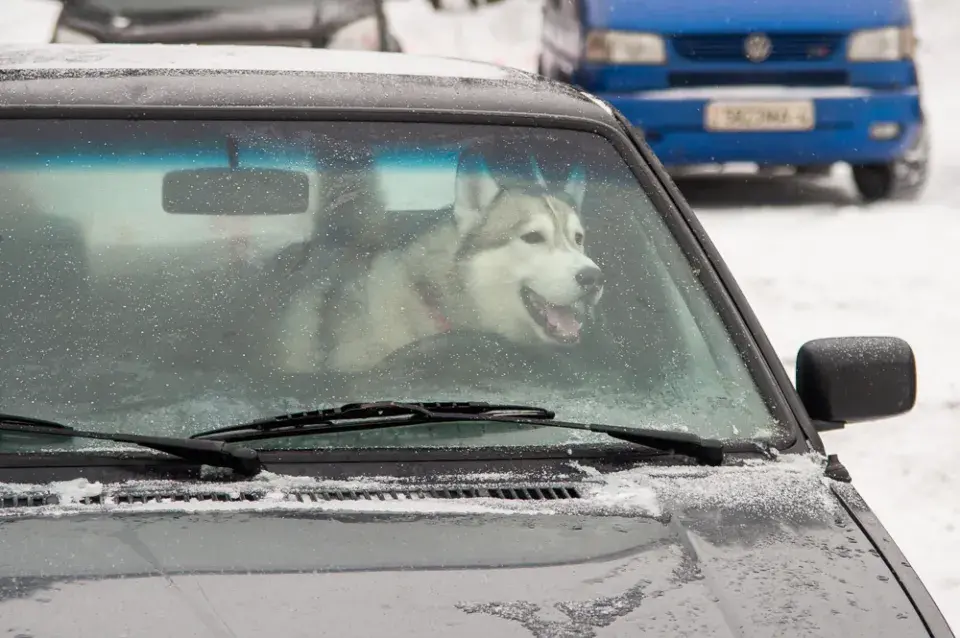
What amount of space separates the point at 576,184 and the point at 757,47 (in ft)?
23.7

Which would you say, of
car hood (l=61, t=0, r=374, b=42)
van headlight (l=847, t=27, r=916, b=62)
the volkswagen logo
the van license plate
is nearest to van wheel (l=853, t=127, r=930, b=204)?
van headlight (l=847, t=27, r=916, b=62)

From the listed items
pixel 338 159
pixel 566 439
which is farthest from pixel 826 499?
pixel 338 159

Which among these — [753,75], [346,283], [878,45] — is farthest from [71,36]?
[346,283]

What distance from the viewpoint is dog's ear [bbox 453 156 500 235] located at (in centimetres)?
289

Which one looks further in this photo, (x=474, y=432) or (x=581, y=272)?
(x=581, y=272)

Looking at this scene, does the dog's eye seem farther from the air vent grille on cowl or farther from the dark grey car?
the air vent grille on cowl

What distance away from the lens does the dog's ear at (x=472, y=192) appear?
114 inches

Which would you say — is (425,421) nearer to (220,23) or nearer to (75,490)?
(75,490)

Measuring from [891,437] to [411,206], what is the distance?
339 centimetres

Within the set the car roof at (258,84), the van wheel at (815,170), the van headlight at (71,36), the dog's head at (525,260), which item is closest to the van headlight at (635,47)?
the van wheel at (815,170)

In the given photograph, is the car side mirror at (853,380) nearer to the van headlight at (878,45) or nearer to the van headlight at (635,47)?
the van headlight at (635,47)

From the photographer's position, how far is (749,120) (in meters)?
9.80

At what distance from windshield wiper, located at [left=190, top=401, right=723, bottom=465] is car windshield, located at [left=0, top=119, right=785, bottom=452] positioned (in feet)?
0.07

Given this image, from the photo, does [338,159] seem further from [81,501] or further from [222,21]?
[222,21]
